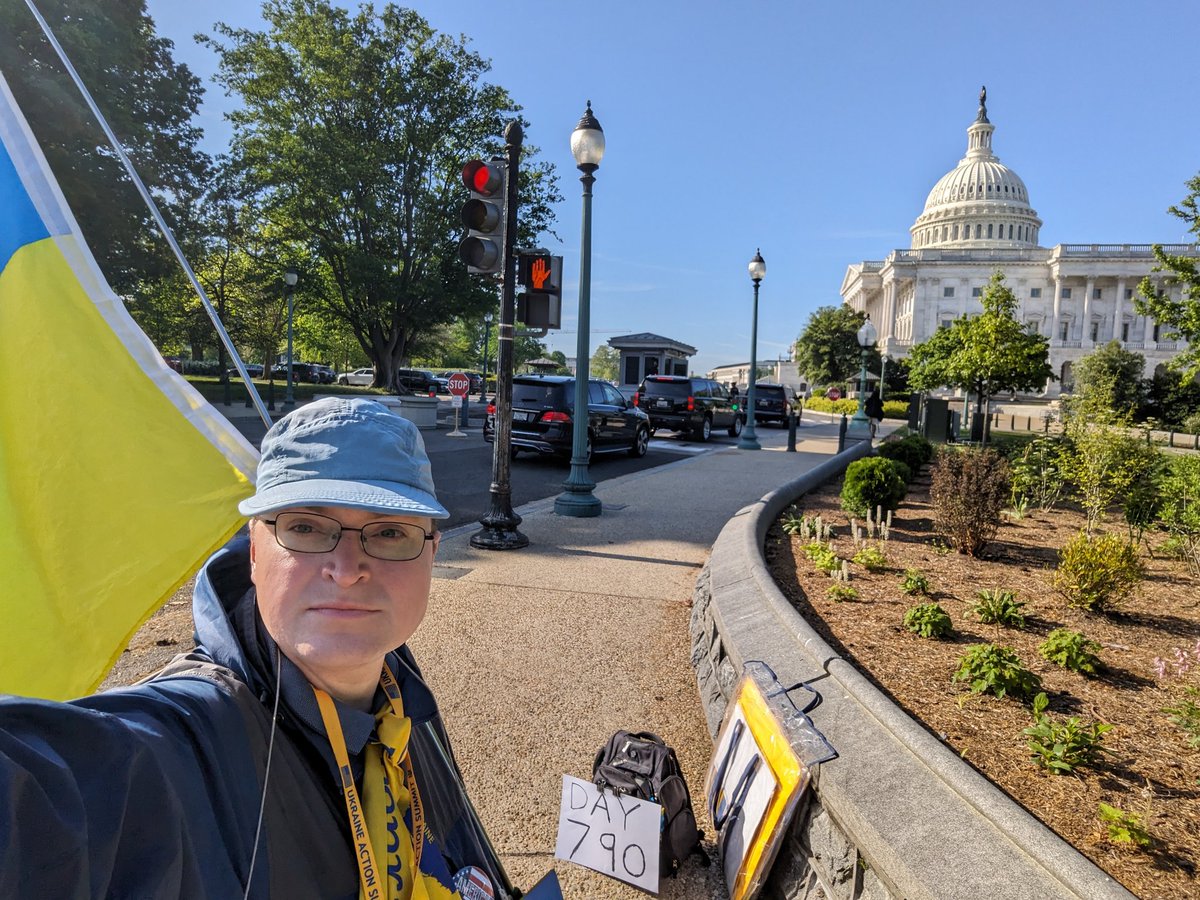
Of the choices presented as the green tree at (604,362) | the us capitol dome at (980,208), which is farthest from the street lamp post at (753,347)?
the green tree at (604,362)

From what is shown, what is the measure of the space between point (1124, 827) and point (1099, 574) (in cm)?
267

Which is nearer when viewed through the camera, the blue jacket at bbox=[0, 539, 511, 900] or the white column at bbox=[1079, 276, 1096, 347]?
the blue jacket at bbox=[0, 539, 511, 900]

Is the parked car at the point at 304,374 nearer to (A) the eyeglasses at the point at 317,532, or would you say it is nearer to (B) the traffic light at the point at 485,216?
(B) the traffic light at the point at 485,216

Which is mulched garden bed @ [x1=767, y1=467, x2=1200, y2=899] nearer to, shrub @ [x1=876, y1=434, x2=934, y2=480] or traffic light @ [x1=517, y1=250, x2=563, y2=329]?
traffic light @ [x1=517, y1=250, x2=563, y2=329]

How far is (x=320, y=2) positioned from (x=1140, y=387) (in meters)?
55.7

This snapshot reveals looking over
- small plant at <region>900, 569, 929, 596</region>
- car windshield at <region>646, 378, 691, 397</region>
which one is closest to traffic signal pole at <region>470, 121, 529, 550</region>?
small plant at <region>900, 569, 929, 596</region>

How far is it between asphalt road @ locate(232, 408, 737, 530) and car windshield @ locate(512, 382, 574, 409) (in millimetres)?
1187

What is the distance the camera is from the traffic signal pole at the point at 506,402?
281 inches

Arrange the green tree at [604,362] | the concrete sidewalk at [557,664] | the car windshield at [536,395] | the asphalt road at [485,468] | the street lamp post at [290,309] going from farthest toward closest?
the green tree at [604,362]
the street lamp post at [290,309]
the car windshield at [536,395]
the asphalt road at [485,468]
the concrete sidewalk at [557,664]

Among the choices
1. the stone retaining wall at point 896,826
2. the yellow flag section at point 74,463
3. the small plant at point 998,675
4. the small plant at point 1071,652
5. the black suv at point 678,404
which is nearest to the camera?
the yellow flag section at point 74,463

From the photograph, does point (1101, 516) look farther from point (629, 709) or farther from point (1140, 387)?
point (1140, 387)

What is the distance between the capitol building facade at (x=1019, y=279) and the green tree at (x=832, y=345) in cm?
1432

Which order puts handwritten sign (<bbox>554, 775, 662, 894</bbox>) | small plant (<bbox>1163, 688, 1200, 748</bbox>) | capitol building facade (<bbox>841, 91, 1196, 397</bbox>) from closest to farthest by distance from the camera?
1. handwritten sign (<bbox>554, 775, 662, 894</bbox>)
2. small plant (<bbox>1163, 688, 1200, 748</bbox>)
3. capitol building facade (<bbox>841, 91, 1196, 397</bbox>)

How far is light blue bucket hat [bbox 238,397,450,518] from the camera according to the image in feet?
4.24
